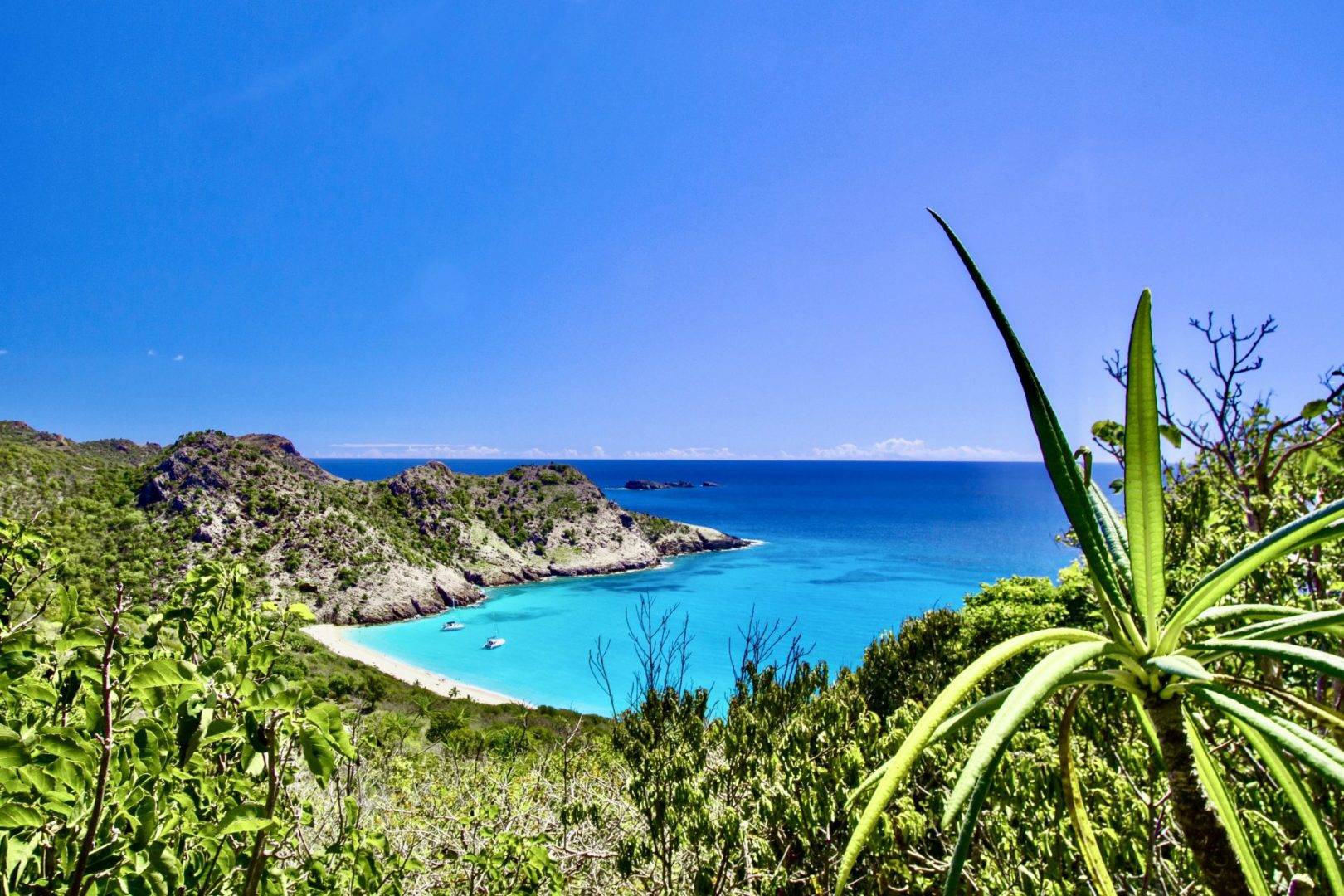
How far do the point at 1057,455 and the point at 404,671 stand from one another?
33474 millimetres

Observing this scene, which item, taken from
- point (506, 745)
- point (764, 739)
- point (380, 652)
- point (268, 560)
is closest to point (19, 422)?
point (268, 560)

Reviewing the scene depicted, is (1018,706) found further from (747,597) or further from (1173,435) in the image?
(747,597)

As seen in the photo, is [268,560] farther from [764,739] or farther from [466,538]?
Answer: [764,739]

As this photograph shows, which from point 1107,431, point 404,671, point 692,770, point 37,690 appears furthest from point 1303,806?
point 404,671

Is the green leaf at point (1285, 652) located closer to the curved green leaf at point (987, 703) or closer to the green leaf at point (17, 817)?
the curved green leaf at point (987, 703)

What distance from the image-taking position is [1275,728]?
27.0 inches

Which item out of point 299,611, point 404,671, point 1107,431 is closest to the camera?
point 299,611

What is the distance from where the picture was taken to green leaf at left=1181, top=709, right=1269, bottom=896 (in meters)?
0.79

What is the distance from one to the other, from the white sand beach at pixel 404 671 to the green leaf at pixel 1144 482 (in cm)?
2616

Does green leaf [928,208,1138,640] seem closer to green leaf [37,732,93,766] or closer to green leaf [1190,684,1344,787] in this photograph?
green leaf [1190,684,1344,787]

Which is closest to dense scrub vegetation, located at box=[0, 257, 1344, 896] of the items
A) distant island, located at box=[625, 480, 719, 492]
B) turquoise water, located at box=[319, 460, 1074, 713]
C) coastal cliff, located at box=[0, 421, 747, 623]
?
turquoise water, located at box=[319, 460, 1074, 713]

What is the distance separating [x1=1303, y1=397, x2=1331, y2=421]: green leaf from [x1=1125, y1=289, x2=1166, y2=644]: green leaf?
206 centimetres

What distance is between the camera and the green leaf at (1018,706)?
659 millimetres

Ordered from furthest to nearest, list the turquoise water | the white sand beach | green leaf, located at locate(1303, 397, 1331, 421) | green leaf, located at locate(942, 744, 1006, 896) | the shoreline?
the turquoise water
the white sand beach
the shoreline
green leaf, located at locate(1303, 397, 1331, 421)
green leaf, located at locate(942, 744, 1006, 896)
